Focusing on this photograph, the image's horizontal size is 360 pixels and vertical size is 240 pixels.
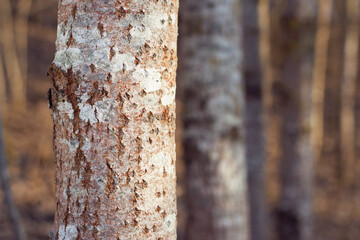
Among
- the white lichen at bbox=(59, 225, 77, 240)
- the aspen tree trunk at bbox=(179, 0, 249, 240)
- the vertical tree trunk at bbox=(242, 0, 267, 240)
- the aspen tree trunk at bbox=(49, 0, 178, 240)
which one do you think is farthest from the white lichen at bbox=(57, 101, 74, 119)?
the vertical tree trunk at bbox=(242, 0, 267, 240)

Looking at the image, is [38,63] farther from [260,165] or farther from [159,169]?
[159,169]

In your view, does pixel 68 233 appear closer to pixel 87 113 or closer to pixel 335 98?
pixel 87 113

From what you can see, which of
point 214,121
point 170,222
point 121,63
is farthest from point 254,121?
point 121,63

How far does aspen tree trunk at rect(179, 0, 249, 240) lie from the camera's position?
9.30ft

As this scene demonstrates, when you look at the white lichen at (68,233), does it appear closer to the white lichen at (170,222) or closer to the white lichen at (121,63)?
the white lichen at (170,222)

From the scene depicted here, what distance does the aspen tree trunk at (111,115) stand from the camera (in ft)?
3.34

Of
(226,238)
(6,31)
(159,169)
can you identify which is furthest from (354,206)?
(6,31)

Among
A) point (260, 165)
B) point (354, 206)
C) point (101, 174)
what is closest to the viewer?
point (101, 174)

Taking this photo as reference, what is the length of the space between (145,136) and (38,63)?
18996 mm

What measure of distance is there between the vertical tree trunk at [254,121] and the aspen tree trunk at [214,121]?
1.83 metres

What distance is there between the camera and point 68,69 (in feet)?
3.43

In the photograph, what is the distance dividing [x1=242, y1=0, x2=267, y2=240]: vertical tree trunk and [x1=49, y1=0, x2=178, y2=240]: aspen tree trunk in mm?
3778

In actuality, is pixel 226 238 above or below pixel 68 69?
below

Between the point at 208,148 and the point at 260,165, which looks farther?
the point at 260,165
